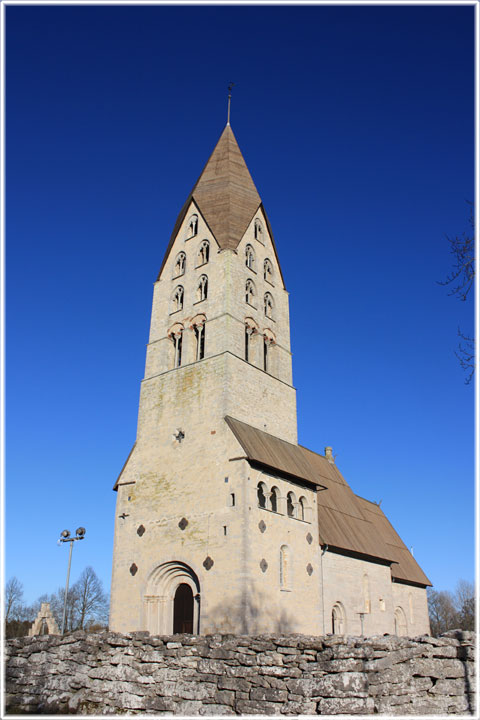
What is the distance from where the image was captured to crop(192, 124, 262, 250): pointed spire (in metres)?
31.4

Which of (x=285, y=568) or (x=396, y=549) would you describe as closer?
(x=285, y=568)

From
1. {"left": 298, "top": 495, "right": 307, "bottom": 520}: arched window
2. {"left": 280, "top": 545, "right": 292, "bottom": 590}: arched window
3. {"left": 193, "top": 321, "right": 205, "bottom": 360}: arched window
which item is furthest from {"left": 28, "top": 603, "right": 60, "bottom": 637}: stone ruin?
{"left": 193, "top": 321, "right": 205, "bottom": 360}: arched window

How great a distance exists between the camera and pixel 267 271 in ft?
108

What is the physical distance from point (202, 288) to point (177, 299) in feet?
6.45

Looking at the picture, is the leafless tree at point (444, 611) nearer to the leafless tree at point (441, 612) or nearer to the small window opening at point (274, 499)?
the leafless tree at point (441, 612)

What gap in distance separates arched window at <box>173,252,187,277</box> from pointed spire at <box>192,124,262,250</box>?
7.97 ft

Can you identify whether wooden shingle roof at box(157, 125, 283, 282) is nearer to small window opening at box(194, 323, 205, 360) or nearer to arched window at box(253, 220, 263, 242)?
arched window at box(253, 220, 263, 242)

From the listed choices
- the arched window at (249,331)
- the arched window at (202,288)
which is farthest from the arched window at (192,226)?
the arched window at (249,331)

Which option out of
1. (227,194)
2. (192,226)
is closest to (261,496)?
(192,226)

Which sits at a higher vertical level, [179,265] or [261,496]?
[179,265]

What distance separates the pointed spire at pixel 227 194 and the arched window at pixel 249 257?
99cm

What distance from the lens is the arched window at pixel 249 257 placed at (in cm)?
3143

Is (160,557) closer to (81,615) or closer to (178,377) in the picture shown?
(178,377)

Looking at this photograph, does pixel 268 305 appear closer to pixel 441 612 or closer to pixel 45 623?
pixel 45 623
